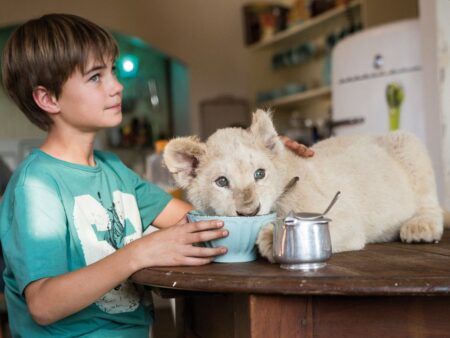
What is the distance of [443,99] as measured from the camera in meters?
2.69

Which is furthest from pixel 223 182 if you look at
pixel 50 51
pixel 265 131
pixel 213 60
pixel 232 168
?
pixel 213 60

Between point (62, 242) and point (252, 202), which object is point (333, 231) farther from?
point (62, 242)

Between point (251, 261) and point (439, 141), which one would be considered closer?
point (251, 261)

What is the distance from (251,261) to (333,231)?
0.71 ft

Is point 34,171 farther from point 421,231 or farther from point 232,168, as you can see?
point 421,231

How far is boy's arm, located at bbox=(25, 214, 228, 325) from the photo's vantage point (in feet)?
3.88

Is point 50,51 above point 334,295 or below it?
above

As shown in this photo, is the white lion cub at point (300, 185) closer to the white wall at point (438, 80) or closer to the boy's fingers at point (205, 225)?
the boy's fingers at point (205, 225)

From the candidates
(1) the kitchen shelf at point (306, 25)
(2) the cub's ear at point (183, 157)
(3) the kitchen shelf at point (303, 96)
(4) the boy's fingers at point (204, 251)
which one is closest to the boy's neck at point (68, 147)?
(2) the cub's ear at point (183, 157)

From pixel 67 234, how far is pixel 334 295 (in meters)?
0.74

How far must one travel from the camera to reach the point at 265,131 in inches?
55.4

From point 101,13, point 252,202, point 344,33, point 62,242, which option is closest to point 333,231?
point 252,202

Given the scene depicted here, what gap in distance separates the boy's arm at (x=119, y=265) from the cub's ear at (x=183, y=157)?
0.71 feet

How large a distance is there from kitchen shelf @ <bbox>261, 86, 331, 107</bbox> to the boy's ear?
4.33 m
